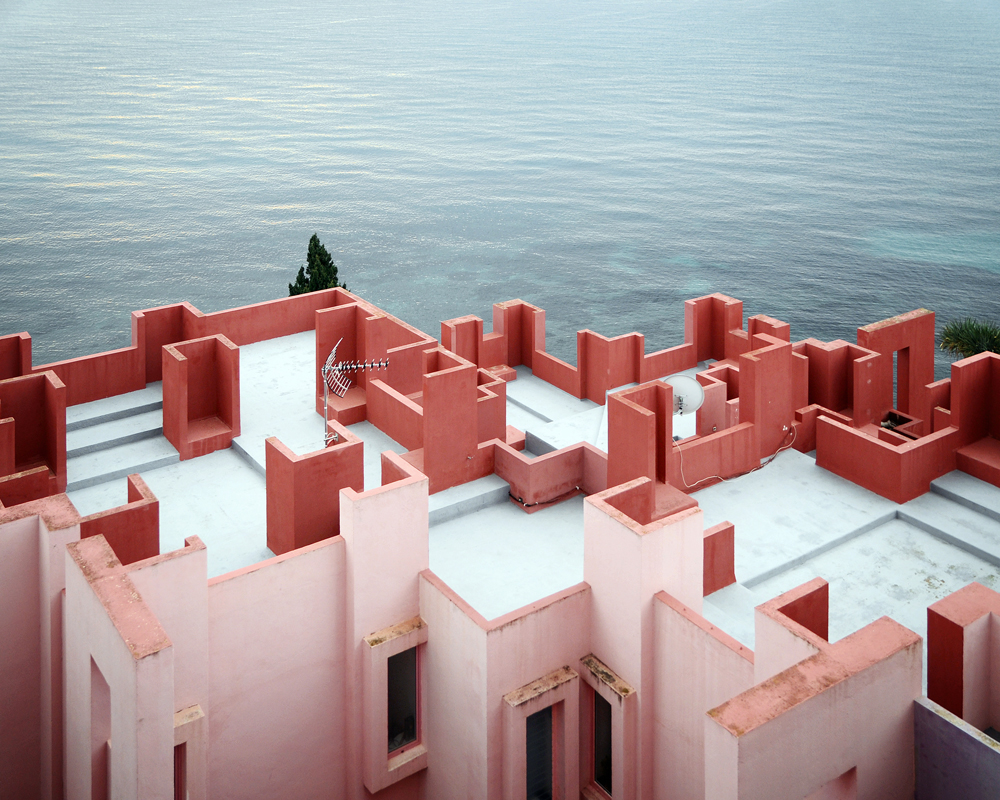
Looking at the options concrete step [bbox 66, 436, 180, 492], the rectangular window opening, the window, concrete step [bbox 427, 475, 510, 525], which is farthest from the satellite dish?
the rectangular window opening

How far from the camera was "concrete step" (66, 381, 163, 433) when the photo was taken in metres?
25.6

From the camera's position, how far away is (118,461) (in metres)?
24.0

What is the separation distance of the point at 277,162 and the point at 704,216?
5021 cm

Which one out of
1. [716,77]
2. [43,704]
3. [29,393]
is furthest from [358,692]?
[716,77]

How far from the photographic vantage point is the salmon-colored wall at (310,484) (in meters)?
18.0

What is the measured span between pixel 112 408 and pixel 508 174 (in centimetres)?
9569

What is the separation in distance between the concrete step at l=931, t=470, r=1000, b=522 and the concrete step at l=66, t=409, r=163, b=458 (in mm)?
18483

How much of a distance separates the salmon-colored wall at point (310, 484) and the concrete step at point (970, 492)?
13068 mm

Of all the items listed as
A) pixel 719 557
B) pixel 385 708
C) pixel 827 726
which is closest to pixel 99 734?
pixel 385 708

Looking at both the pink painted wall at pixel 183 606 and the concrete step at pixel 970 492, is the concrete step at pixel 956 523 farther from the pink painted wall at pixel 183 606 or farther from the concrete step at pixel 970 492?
the pink painted wall at pixel 183 606

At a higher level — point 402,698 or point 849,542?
point 849,542

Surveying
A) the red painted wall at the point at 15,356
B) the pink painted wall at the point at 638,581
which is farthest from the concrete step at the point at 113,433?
the pink painted wall at the point at 638,581

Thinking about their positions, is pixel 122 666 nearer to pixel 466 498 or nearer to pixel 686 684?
pixel 686 684

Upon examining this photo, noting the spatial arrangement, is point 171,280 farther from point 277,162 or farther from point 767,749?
point 767,749
